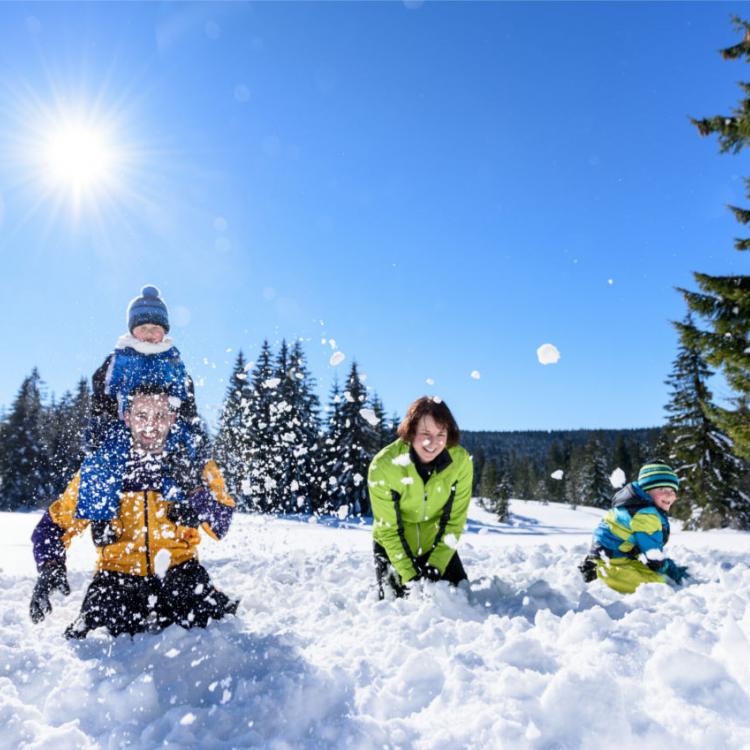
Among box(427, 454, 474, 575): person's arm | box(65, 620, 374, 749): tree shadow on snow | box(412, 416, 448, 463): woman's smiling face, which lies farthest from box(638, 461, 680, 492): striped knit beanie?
box(65, 620, 374, 749): tree shadow on snow

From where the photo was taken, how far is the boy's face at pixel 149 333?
4559 millimetres

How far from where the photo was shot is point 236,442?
70.7ft

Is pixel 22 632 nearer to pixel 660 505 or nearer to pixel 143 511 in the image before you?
pixel 143 511

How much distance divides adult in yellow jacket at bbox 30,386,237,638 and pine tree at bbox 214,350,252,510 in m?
13.1

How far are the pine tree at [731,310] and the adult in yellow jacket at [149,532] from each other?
9.65 metres

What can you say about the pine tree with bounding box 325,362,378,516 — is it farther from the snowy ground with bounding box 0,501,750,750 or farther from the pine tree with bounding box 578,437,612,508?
the pine tree with bounding box 578,437,612,508

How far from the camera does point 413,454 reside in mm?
4441

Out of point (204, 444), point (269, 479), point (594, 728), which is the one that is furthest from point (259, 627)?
point (269, 479)

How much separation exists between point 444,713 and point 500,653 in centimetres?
53

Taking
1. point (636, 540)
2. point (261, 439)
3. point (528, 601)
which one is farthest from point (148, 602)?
point (261, 439)

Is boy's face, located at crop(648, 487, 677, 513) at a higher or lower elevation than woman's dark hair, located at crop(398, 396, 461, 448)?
lower

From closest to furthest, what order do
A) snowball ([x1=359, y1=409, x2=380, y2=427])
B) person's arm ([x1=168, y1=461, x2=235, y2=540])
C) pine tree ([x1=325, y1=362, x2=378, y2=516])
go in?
person's arm ([x1=168, y1=461, x2=235, y2=540]) < snowball ([x1=359, y1=409, x2=380, y2=427]) < pine tree ([x1=325, y1=362, x2=378, y2=516])

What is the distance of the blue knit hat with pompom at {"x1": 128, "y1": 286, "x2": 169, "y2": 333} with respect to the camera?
15.4ft

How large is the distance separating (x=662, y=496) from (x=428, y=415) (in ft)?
8.13
